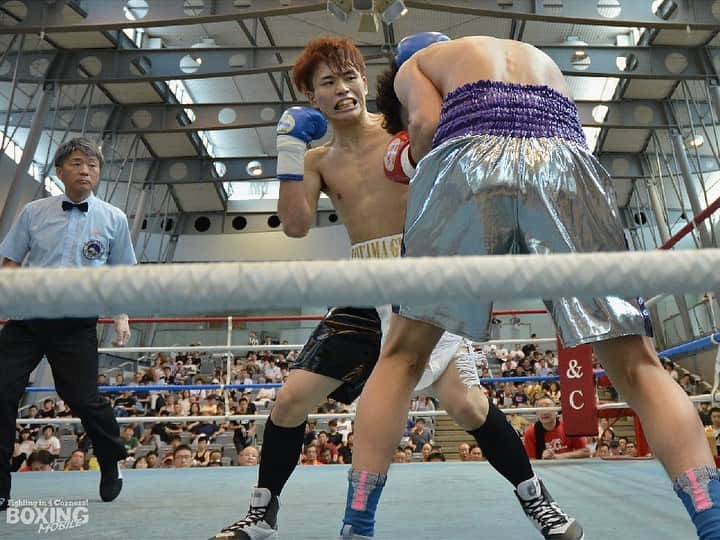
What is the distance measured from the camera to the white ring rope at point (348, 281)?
1.88 feet

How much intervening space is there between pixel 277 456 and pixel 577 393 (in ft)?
7.08

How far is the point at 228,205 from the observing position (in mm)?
15852

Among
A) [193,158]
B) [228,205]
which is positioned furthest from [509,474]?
[228,205]

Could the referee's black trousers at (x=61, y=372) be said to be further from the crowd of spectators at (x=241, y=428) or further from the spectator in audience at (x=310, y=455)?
the spectator in audience at (x=310, y=455)

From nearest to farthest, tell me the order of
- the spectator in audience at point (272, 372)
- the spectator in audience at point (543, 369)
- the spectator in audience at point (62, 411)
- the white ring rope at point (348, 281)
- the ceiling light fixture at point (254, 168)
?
the white ring rope at point (348, 281)
the spectator in audience at point (62, 411)
the spectator in audience at point (543, 369)
the spectator in audience at point (272, 372)
the ceiling light fixture at point (254, 168)

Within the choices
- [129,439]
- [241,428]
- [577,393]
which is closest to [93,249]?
[577,393]

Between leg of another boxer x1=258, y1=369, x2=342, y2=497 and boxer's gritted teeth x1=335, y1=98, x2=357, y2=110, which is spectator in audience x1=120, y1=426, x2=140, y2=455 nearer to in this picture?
leg of another boxer x1=258, y1=369, x2=342, y2=497

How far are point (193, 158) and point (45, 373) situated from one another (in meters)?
4.97

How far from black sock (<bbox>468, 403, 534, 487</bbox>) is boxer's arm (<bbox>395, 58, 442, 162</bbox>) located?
2.20 ft

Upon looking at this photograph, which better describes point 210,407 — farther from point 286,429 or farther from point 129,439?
point 286,429

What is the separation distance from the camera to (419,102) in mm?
1205

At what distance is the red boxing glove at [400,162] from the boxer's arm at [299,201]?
27 cm

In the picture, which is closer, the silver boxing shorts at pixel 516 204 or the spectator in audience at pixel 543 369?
the silver boxing shorts at pixel 516 204

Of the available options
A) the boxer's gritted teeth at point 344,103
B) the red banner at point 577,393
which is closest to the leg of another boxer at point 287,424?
the boxer's gritted teeth at point 344,103
